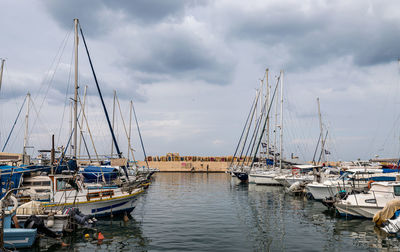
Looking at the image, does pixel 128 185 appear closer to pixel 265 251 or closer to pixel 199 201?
pixel 199 201

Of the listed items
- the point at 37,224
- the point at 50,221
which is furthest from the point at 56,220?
the point at 37,224

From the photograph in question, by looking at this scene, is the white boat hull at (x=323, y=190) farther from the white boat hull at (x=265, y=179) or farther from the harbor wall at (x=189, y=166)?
the harbor wall at (x=189, y=166)

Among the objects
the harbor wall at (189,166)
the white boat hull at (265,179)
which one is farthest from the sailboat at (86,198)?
the harbor wall at (189,166)

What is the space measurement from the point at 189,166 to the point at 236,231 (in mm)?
81214

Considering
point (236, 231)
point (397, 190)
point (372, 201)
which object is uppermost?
point (397, 190)

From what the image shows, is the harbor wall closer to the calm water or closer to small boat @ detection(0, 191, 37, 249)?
the calm water

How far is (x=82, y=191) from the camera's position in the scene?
21.7 meters

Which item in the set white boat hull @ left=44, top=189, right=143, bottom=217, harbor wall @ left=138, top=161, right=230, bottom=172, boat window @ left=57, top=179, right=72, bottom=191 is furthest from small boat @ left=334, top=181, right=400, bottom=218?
harbor wall @ left=138, top=161, right=230, bottom=172

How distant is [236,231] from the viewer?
19.0 metres

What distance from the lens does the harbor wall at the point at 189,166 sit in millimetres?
99500

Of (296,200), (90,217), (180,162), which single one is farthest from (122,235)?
(180,162)

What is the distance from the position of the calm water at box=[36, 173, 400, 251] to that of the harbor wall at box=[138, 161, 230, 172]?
233 ft

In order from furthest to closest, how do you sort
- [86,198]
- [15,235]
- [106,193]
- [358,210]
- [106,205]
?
[106,193], [358,210], [106,205], [86,198], [15,235]

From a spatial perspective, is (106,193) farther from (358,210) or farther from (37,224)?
(358,210)
